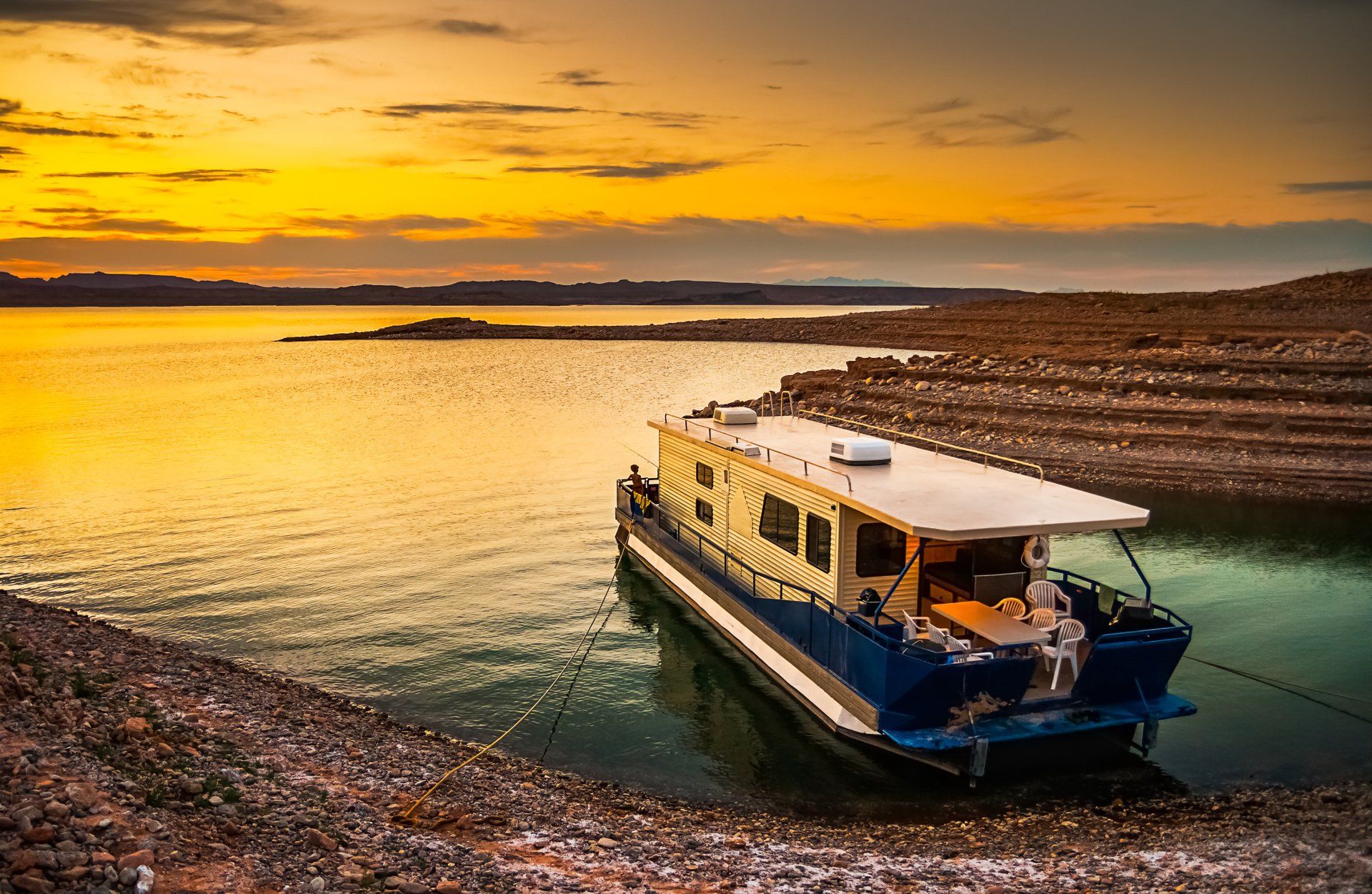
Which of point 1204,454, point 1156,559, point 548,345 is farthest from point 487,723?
point 548,345

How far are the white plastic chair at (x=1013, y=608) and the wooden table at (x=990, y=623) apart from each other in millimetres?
209

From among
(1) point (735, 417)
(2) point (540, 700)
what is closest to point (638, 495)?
(1) point (735, 417)

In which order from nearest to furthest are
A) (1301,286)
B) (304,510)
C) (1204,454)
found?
(304,510) → (1204,454) → (1301,286)

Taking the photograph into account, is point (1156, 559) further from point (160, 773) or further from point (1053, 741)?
point (160, 773)

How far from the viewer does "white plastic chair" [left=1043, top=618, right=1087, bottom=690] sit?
12.9 metres

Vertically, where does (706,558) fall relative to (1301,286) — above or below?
below

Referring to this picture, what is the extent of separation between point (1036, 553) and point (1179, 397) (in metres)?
30.8

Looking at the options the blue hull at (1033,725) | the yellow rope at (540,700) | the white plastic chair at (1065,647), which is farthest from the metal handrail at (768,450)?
the yellow rope at (540,700)

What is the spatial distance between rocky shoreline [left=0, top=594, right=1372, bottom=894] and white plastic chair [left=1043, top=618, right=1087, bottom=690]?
69.2 inches

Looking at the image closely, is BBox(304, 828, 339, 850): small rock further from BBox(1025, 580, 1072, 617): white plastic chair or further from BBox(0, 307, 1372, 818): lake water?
BBox(1025, 580, 1072, 617): white plastic chair

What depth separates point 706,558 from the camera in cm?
2061

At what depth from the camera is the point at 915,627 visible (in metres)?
13.6

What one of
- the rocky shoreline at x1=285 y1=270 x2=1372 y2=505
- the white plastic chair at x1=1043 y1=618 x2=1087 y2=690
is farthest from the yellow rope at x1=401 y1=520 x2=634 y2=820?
the rocky shoreline at x1=285 y1=270 x2=1372 y2=505

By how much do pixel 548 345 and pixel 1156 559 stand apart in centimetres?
13216
